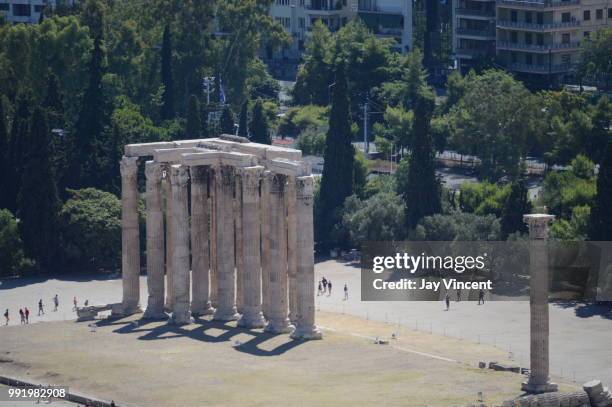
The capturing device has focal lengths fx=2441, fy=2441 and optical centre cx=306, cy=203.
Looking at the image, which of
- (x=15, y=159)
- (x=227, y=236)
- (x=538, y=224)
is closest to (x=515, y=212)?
(x=227, y=236)

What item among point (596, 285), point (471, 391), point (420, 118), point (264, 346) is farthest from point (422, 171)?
point (471, 391)

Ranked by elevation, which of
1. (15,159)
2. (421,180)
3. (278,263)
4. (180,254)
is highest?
(15,159)

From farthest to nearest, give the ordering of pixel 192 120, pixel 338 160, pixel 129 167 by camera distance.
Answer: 1. pixel 192 120
2. pixel 338 160
3. pixel 129 167

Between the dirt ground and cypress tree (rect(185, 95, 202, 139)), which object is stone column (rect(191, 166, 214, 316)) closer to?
the dirt ground

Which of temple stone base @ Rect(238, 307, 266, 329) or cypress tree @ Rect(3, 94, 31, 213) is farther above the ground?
cypress tree @ Rect(3, 94, 31, 213)

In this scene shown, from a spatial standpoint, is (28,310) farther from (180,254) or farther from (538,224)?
(538,224)

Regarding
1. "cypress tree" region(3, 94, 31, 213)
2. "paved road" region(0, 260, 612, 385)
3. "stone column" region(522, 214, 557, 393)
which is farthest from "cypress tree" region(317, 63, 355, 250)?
"stone column" region(522, 214, 557, 393)
